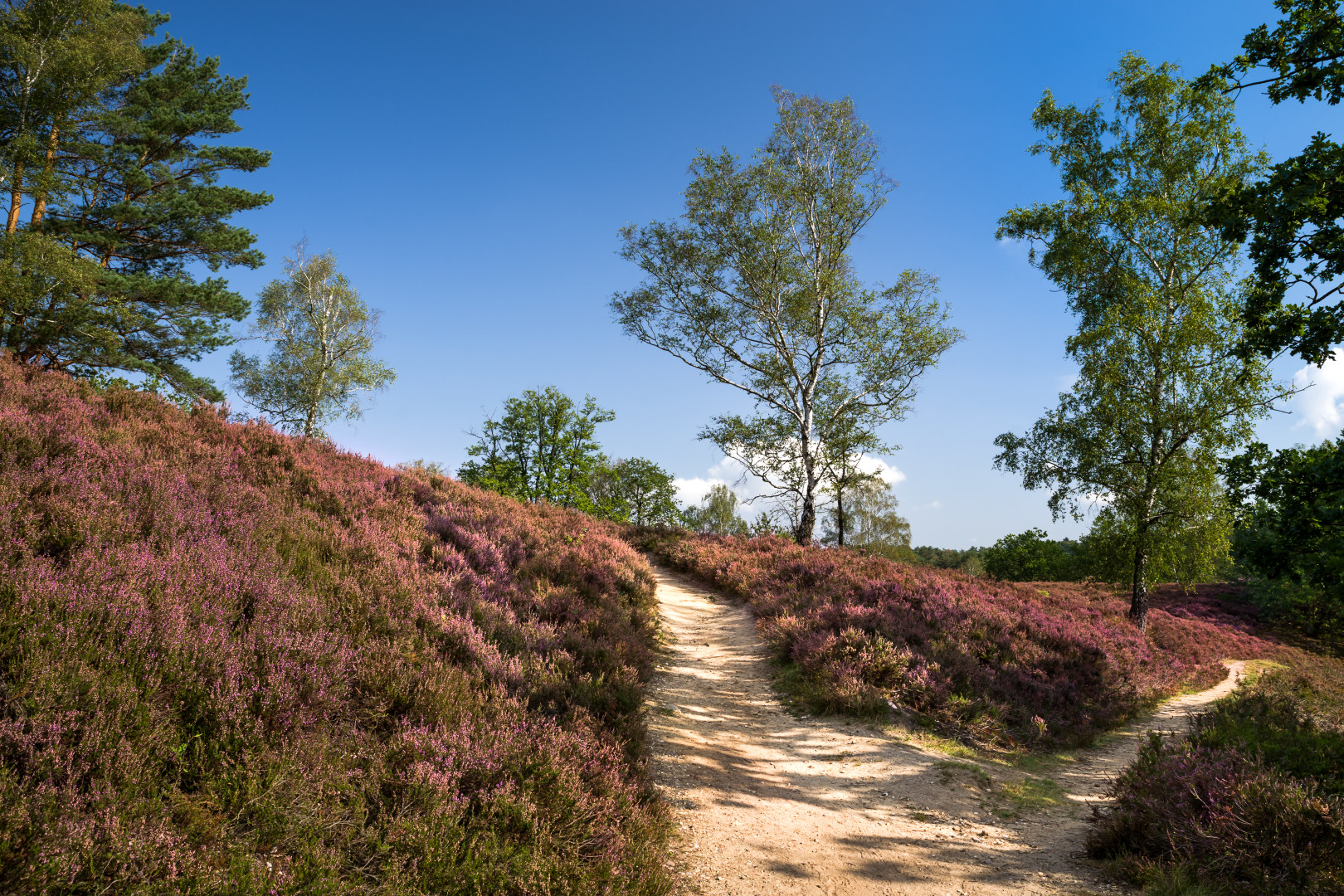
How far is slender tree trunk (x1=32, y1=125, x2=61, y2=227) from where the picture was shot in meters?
16.7

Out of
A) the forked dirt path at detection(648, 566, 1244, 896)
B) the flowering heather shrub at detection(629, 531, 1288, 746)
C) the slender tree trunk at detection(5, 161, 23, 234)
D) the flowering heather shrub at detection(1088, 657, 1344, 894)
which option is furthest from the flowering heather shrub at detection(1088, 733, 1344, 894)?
the slender tree trunk at detection(5, 161, 23, 234)

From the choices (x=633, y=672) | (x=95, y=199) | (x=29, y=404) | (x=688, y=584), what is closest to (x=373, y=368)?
(x=95, y=199)

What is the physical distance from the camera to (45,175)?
54.1 ft

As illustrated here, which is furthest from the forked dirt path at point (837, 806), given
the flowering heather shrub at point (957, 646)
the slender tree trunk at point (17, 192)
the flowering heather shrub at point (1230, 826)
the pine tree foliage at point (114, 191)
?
the slender tree trunk at point (17, 192)

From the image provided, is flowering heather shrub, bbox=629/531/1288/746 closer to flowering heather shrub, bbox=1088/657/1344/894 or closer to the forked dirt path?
the forked dirt path

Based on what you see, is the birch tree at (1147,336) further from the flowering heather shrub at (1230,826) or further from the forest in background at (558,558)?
the flowering heather shrub at (1230,826)

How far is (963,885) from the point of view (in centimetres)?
472

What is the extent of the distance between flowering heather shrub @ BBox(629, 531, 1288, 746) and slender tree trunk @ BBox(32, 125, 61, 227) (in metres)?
22.4

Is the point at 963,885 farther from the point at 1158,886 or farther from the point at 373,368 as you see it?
the point at 373,368

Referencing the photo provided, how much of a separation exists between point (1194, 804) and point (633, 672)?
5.46 meters

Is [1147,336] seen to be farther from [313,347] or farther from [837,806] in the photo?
[313,347]

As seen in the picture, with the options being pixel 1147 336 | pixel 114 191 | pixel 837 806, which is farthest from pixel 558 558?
pixel 114 191

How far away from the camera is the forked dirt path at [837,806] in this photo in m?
4.71

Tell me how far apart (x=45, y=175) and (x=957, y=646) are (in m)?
26.7
